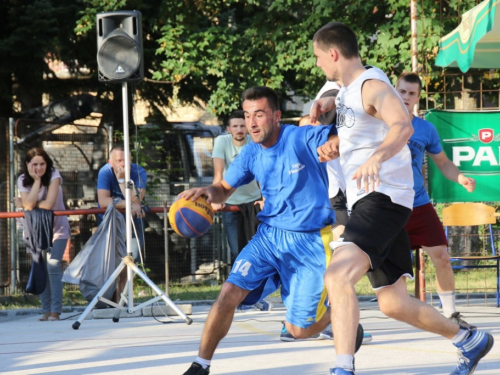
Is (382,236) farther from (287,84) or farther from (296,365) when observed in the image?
(287,84)

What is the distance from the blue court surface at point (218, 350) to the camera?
→ 19.9 feet

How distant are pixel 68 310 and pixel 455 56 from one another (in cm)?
542

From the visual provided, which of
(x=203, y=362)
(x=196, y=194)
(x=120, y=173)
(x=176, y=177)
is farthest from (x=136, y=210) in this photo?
(x=203, y=362)

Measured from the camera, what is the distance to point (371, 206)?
16.5 feet

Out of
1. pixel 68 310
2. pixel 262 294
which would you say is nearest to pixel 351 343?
pixel 262 294

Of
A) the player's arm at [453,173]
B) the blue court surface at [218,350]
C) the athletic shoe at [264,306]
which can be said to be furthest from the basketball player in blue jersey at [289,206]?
the athletic shoe at [264,306]

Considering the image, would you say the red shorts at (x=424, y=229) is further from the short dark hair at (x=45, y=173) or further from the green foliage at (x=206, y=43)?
the green foliage at (x=206, y=43)

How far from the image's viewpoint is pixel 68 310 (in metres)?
11.1

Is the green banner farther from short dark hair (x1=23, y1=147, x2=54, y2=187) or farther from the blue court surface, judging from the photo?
short dark hair (x1=23, y1=147, x2=54, y2=187)

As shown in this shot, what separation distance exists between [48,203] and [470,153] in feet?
15.0

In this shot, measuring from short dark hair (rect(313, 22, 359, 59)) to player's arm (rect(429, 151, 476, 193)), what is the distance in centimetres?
253

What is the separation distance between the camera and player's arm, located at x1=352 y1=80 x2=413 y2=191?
4.57 metres

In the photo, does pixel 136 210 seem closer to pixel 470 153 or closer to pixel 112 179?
pixel 112 179

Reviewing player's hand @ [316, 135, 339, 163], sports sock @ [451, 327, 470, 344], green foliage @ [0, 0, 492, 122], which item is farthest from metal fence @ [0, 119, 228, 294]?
sports sock @ [451, 327, 470, 344]
